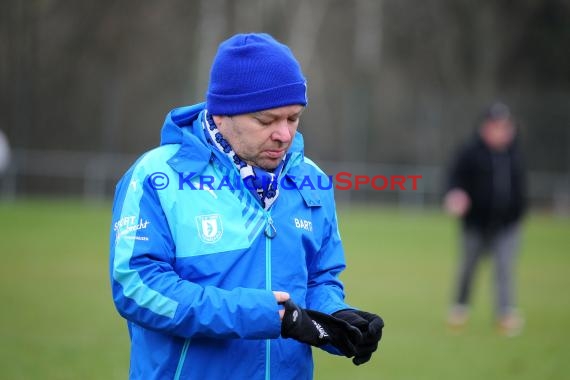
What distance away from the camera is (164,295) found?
9.76 ft

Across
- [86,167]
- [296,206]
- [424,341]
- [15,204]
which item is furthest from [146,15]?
[296,206]

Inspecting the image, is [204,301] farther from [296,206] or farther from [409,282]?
[409,282]

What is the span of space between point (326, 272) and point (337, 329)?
330mm

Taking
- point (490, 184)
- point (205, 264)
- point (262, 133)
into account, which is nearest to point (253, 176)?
point (262, 133)

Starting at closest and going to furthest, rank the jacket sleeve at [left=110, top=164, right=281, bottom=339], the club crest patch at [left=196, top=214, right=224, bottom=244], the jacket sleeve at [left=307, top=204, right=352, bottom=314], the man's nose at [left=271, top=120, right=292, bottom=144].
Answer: the jacket sleeve at [left=110, top=164, right=281, bottom=339] → the club crest patch at [left=196, top=214, right=224, bottom=244] → the man's nose at [left=271, top=120, right=292, bottom=144] → the jacket sleeve at [left=307, top=204, right=352, bottom=314]

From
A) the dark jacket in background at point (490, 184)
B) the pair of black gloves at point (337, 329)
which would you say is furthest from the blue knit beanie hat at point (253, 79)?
the dark jacket in background at point (490, 184)

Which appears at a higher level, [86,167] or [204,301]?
[204,301]

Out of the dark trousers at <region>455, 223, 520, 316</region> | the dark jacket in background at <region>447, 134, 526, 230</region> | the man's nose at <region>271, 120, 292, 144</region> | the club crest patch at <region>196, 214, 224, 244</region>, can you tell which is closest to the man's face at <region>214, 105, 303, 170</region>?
the man's nose at <region>271, 120, 292, 144</region>

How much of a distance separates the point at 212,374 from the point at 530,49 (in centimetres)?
3123

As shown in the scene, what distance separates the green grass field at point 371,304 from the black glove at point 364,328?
161 inches

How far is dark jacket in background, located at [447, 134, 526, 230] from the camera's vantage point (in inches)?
385

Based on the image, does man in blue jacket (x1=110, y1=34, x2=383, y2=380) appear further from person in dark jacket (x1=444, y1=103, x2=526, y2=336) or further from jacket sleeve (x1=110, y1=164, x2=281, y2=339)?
person in dark jacket (x1=444, y1=103, x2=526, y2=336)

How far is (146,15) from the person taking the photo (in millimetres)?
30812

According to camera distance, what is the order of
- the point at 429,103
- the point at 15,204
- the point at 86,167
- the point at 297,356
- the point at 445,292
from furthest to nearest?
the point at 429,103, the point at 86,167, the point at 15,204, the point at 445,292, the point at 297,356
